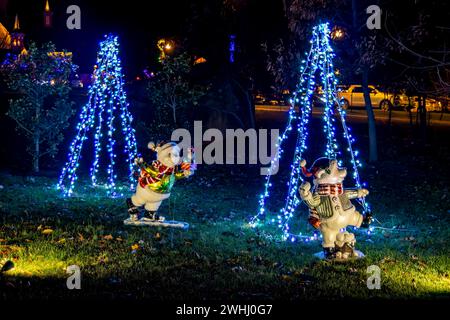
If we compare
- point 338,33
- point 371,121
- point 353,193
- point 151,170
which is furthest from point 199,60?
point 353,193

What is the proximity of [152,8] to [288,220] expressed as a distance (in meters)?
13.6

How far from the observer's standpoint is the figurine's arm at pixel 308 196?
841 cm

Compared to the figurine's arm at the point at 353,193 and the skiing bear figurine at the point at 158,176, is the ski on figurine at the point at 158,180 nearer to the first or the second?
the skiing bear figurine at the point at 158,176

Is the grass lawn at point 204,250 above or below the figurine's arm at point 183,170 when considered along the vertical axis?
below

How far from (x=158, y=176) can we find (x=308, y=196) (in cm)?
281

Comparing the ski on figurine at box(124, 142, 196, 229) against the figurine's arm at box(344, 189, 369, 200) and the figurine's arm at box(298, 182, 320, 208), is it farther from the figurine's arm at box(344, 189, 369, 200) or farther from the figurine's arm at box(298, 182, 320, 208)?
the figurine's arm at box(344, 189, 369, 200)

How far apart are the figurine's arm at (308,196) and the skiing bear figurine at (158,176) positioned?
8.43ft

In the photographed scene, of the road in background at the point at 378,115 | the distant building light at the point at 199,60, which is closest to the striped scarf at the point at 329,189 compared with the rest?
the distant building light at the point at 199,60

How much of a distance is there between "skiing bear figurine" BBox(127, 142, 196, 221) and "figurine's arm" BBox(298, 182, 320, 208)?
257 cm

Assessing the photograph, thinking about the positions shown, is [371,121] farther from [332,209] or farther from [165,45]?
[332,209]

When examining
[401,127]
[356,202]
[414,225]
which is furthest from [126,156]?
[401,127]

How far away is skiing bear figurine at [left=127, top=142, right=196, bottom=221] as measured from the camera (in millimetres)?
10320

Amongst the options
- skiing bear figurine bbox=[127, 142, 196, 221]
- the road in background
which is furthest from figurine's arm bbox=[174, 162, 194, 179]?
the road in background

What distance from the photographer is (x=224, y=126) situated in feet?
70.2
